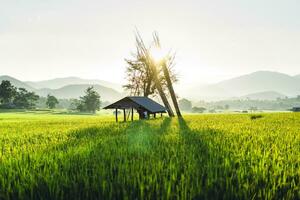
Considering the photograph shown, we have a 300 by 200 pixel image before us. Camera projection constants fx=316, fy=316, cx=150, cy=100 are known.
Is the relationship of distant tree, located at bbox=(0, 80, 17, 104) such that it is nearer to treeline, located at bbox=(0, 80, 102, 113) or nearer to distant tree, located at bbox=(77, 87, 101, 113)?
treeline, located at bbox=(0, 80, 102, 113)

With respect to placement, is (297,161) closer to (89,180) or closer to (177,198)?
(177,198)

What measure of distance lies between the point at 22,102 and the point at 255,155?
457 feet

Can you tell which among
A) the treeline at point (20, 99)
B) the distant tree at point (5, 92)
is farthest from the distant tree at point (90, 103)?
the distant tree at point (5, 92)

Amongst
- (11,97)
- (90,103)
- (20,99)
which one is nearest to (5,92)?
(11,97)

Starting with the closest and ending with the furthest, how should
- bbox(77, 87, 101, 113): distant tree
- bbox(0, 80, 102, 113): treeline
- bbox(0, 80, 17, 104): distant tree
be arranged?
1. bbox(0, 80, 17, 104): distant tree
2. bbox(0, 80, 102, 113): treeline
3. bbox(77, 87, 101, 113): distant tree

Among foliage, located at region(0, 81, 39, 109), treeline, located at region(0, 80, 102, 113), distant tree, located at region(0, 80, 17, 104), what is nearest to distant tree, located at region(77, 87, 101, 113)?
treeline, located at region(0, 80, 102, 113)

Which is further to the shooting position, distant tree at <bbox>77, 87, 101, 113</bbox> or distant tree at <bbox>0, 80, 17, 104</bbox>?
distant tree at <bbox>77, 87, 101, 113</bbox>

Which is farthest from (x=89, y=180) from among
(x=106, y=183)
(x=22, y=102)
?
(x=22, y=102)

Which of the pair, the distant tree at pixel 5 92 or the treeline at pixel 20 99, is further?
the treeline at pixel 20 99

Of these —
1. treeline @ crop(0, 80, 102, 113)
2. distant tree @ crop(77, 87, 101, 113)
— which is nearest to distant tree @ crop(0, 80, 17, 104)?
treeline @ crop(0, 80, 102, 113)

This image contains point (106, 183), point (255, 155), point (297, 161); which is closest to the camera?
point (106, 183)

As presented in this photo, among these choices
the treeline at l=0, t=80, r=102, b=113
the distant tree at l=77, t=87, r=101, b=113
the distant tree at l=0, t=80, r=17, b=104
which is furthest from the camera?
the distant tree at l=77, t=87, r=101, b=113

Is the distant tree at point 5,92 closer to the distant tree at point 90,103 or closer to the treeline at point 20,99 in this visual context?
the treeline at point 20,99

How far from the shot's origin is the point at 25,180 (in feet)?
15.0
